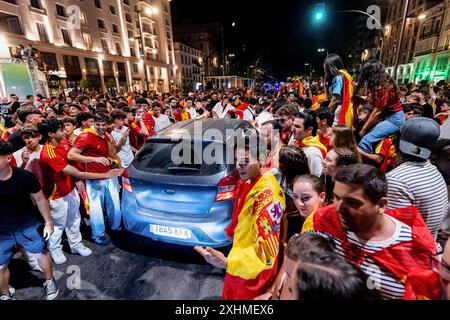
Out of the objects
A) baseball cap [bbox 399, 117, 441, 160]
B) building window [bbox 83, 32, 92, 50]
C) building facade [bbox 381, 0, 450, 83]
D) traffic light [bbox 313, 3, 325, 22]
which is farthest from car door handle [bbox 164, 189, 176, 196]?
building window [bbox 83, 32, 92, 50]

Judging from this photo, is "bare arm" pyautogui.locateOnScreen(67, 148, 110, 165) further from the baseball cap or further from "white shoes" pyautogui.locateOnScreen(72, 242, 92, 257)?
the baseball cap

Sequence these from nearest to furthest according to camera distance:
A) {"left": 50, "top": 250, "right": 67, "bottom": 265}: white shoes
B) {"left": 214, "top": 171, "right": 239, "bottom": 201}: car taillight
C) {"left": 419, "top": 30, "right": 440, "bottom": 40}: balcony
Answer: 1. {"left": 214, "top": 171, "right": 239, "bottom": 201}: car taillight
2. {"left": 50, "top": 250, "right": 67, "bottom": 265}: white shoes
3. {"left": 419, "top": 30, "right": 440, "bottom": 40}: balcony

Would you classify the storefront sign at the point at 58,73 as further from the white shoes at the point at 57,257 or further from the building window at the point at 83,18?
the white shoes at the point at 57,257

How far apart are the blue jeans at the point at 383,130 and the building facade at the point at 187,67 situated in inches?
2229

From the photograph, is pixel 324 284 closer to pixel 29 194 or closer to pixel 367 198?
pixel 367 198

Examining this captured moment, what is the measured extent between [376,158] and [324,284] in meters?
2.94

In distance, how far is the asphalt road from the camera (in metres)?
2.93

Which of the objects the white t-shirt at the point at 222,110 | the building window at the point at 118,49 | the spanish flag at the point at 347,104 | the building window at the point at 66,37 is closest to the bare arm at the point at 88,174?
the spanish flag at the point at 347,104

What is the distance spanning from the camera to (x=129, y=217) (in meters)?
3.44

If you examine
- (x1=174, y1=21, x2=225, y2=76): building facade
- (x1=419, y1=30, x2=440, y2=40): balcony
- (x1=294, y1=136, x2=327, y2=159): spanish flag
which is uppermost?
(x1=174, y1=21, x2=225, y2=76): building facade

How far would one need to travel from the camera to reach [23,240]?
2873mm

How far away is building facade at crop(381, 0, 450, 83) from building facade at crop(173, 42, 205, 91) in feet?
145

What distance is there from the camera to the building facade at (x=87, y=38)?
24484 millimetres

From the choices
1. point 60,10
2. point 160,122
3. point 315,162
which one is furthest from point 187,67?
point 315,162
